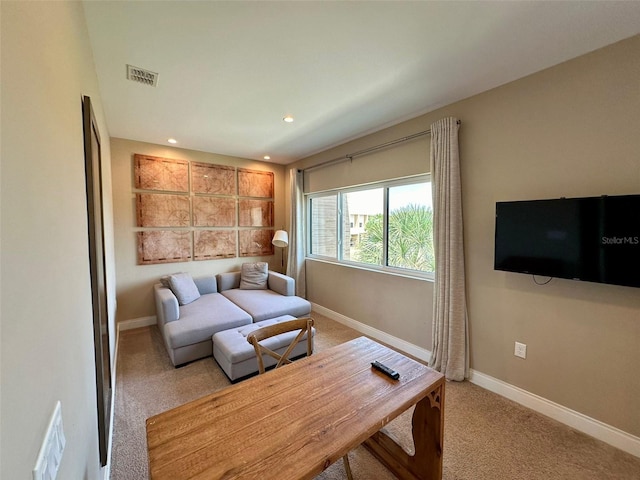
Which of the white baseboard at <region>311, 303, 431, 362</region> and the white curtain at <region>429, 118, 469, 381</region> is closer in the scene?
the white curtain at <region>429, 118, 469, 381</region>

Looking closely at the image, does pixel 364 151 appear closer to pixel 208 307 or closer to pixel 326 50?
pixel 326 50

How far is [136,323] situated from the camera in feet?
12.3

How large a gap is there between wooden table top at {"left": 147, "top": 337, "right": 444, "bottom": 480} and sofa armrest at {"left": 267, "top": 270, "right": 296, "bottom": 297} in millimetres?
2439

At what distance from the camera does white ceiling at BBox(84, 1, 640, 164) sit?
149 cm

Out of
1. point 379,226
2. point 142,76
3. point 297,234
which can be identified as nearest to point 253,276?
point 297,234

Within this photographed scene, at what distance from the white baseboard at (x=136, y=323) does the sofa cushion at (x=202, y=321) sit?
0.94m

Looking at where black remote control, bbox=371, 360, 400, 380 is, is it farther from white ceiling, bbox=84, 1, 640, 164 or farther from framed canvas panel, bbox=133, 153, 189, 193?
framed canvas panel, bbox=133, 153, 189, 193

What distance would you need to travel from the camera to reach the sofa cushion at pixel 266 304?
3256 millimetres

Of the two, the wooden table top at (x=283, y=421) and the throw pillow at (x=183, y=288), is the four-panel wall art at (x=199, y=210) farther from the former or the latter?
the wooden table top at (x=283, y=421)

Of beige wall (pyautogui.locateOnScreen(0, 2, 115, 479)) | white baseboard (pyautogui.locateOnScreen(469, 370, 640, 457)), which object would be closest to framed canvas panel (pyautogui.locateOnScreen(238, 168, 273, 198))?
beige wall (pyautogui.locateOnScreen(0, 2, 115, 479))

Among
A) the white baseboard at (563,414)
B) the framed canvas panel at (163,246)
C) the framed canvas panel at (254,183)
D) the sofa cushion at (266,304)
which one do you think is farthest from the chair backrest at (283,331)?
the framed canvas panel at (254,183)

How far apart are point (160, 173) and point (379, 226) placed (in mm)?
3262

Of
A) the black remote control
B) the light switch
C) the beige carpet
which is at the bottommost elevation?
the beige carpet

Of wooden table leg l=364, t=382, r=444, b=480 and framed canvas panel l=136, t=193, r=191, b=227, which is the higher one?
framed canvas panel l=136, t=193, r=191, b=227
